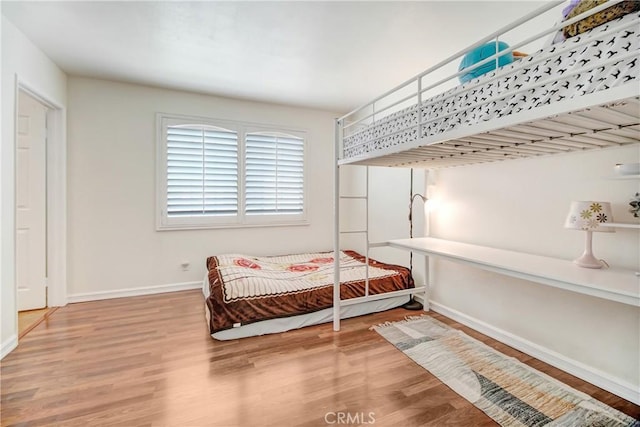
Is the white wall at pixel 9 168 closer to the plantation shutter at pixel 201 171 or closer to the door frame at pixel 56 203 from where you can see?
the door frame at pixel 56 203

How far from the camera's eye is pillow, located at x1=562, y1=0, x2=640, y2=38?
1.02 m

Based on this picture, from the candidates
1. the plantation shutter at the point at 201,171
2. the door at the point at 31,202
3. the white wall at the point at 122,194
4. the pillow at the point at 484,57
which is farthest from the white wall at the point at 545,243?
the door at the point at 31,202

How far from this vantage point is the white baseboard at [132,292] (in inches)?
132

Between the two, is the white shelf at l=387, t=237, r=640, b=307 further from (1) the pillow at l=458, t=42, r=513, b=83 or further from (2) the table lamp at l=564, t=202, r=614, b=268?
(1) the pillow at l=458, t=42, r=513, b=83

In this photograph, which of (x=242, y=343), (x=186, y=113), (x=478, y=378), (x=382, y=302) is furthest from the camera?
(x=186, y=113)

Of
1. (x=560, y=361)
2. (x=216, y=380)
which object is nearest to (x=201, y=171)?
(x=216, y=380)

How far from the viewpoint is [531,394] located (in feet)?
5.83

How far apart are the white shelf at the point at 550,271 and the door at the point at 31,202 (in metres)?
3.72

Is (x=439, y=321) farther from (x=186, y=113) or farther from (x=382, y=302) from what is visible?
(x=186, y=113)

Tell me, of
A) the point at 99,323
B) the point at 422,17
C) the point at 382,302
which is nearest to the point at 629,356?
the point at 382,302

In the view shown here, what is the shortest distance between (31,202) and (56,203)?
0.19 metres

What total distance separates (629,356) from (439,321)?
1.31 m

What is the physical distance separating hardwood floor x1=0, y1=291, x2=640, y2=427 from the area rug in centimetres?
9

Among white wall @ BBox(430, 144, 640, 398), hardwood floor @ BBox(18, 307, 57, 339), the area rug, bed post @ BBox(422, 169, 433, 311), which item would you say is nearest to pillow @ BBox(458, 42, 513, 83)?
white wall @ BBox(430, 144, 640, 398)
